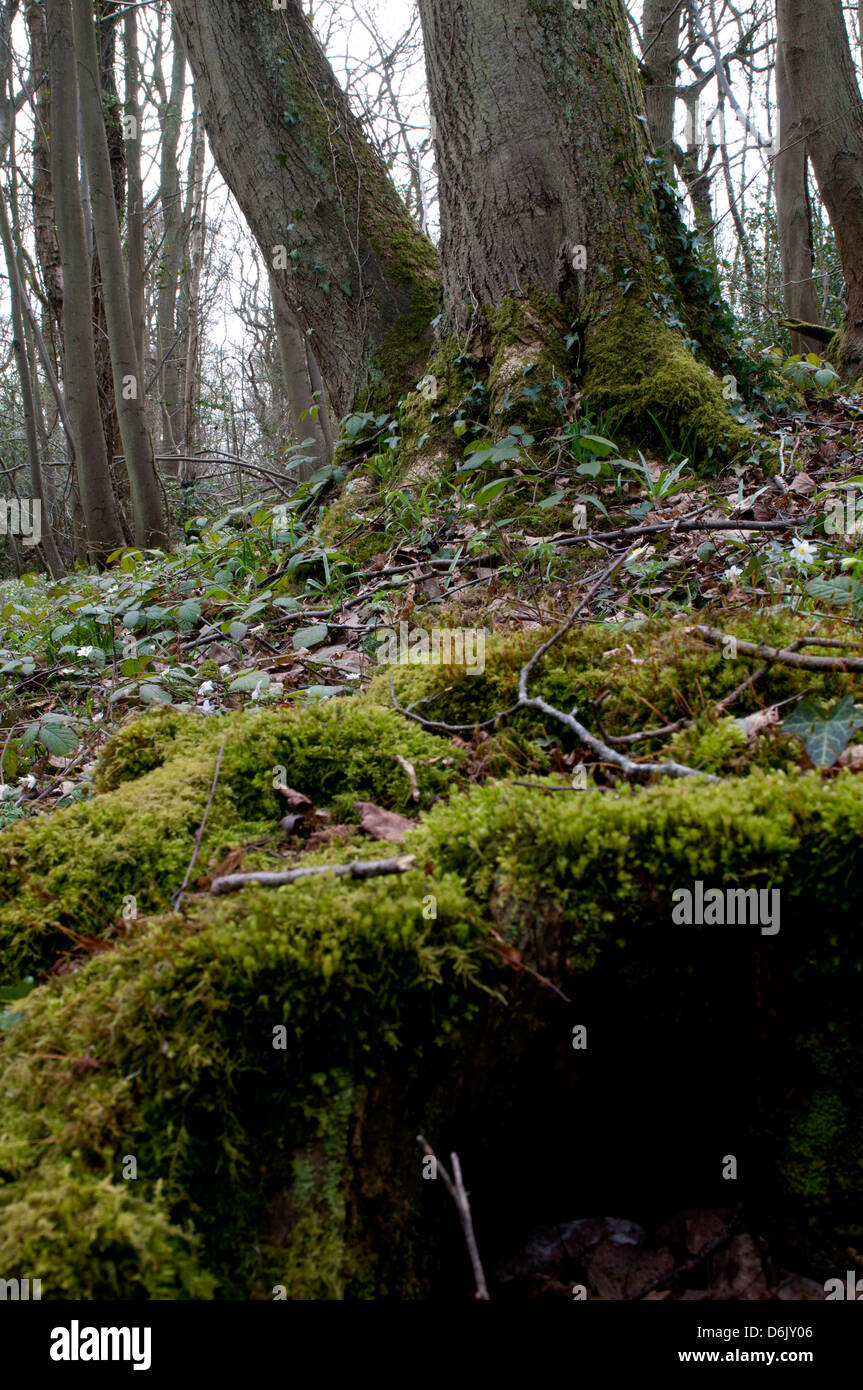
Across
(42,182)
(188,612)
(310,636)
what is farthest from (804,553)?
(42,182)

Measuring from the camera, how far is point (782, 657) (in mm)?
2088

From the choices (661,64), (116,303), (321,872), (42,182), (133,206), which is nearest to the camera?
(321,872)

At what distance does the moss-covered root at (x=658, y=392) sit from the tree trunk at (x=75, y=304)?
6026mm

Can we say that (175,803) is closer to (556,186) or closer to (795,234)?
(556,186)

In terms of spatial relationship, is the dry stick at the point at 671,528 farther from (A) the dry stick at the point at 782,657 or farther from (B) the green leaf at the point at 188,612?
(B) the green leaf at the point at 188,612

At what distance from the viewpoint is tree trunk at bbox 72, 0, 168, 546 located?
792 centimetres

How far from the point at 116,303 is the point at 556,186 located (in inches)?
213

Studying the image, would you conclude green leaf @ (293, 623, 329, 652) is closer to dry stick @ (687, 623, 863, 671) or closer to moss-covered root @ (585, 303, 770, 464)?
dry stick @ (687, 623, 863, 671)

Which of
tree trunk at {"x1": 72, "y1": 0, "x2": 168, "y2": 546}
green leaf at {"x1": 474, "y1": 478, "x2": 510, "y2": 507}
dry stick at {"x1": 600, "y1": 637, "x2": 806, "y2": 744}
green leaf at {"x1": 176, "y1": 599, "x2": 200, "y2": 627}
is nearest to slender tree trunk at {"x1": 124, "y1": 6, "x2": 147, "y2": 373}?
tree trunk at {"x1": 72, "y1": 0, "x2": 168, "y2": 546}

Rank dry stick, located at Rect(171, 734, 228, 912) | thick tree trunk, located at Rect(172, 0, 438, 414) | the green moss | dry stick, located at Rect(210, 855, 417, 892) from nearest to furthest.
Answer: dry stick, located at Rect(210, 855, 417, 892) → dry stick, located at Rect(171, 734, 228, 912) → the green moss → thick tree trunk, located at Rect(172, 0, 438, 414)

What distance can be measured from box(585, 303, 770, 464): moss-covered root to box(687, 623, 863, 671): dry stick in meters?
2.14

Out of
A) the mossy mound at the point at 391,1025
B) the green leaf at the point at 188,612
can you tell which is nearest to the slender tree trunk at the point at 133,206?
the green leaf at the point at 188,612

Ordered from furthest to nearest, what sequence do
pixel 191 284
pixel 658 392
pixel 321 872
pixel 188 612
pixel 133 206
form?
pixel 191 284 < pixel 133 206 < pixel 188 612 < pixel 658 392 < pixel 321 872
